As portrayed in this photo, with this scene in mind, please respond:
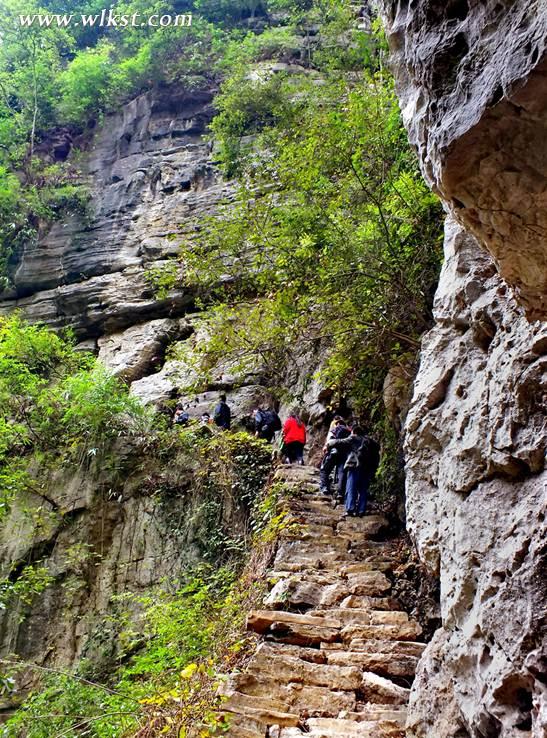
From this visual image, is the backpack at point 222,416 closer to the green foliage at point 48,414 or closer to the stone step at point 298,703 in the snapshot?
the green foliage at point 48,414

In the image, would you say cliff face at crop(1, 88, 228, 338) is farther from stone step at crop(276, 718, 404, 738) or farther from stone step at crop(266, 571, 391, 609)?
stone step at crop(276, 718, 404, 738)

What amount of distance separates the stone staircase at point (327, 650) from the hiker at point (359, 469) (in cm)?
78

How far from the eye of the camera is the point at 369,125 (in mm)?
9688

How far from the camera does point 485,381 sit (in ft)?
13.1

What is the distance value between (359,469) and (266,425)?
3815 millimetres

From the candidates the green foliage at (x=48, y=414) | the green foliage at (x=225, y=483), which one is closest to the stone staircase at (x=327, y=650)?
the green foliage at (x=225, y=483)

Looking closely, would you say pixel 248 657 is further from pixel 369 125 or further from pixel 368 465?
pixel 369 125

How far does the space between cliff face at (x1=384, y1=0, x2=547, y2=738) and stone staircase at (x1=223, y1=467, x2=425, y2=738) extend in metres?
0.73

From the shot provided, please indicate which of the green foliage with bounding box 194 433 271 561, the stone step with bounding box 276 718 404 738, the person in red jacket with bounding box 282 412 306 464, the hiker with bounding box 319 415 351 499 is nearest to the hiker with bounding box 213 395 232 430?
the green foliage with bounding box 194 433 271 561

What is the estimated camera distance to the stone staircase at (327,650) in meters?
4.33

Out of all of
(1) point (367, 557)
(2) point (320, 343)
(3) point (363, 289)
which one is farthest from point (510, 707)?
(2) point (320, 343)

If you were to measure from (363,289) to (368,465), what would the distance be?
2.59 metres

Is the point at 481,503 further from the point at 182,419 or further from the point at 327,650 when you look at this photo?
the point at 182,419

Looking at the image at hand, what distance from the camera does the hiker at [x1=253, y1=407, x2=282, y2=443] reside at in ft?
37.7
